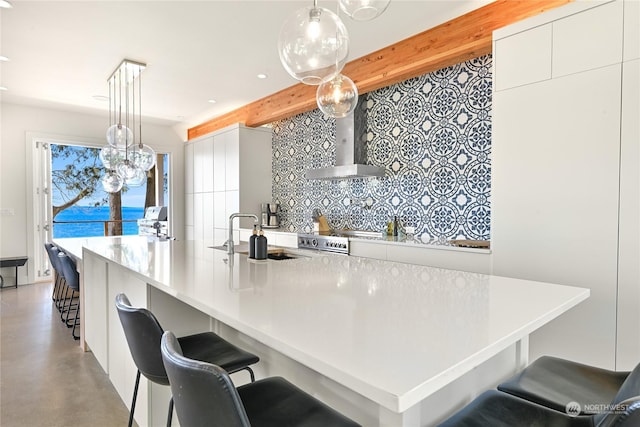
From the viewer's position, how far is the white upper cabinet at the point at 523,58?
227 centimetres

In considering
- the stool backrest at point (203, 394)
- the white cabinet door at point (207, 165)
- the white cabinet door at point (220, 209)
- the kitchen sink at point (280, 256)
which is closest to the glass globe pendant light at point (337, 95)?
the kitchen sink at point (280, 256)

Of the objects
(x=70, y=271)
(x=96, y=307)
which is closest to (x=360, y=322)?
(x=96, y=307)

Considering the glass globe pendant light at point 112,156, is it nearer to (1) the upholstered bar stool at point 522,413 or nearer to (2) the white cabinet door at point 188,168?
(2) the white cabinet door at point 188,168

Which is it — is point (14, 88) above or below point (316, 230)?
above

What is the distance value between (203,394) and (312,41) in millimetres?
1310

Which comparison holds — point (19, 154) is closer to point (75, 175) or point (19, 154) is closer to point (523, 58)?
point (75, 175)

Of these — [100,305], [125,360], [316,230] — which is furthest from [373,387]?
[316,230]

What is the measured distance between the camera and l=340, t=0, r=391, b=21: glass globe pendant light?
146cm

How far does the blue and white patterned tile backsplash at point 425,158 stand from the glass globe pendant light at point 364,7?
1.94m

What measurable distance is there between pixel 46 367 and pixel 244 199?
304cm

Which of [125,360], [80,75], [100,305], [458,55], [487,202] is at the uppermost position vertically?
[80,75]

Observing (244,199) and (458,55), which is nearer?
(458,55)

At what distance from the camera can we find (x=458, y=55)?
295 cm

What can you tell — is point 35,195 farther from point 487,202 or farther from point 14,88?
point 487,202
